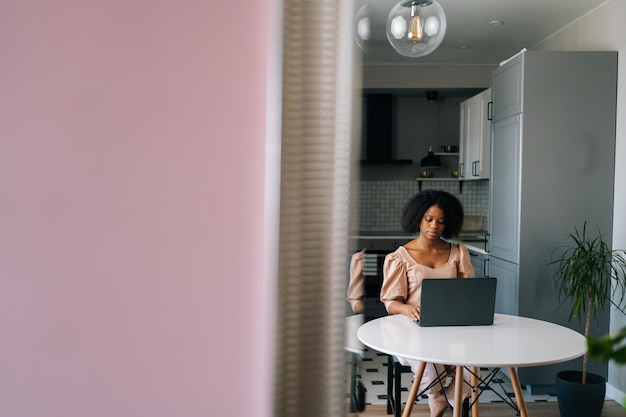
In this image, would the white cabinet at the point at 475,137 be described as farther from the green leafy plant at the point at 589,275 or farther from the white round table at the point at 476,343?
the white round table at the point at 476,343


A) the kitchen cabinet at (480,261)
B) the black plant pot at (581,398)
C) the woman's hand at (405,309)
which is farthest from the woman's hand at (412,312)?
the kitchen cabinet at (480,261)

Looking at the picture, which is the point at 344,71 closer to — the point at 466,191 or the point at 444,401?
the point at 444,401

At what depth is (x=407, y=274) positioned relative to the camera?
3287mm

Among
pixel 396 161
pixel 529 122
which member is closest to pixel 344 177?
pixel 529 122

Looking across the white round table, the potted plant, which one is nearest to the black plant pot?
the potted plant

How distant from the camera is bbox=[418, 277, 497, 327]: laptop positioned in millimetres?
2744

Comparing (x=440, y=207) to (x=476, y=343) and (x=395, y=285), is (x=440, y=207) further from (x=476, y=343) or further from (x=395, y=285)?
(x=476, y=343)

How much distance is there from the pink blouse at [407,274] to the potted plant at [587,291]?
0.78 m

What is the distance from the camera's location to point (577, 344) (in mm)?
2646

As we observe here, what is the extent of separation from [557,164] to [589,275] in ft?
2.59

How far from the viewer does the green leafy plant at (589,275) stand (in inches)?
145

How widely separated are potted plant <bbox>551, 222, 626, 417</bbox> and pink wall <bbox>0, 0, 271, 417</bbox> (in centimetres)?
287

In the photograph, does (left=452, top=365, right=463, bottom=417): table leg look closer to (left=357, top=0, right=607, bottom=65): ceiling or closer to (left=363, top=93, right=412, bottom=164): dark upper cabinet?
(left=357, top=0, right=607, bottom=65): ceiling

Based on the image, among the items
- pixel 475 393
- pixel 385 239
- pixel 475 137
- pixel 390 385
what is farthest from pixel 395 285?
pixel 385 239
